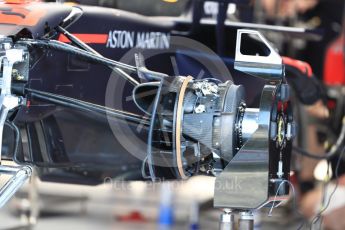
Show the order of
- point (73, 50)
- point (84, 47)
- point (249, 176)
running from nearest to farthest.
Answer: point (249, 176)
point (73, 50)
point (84, 47)

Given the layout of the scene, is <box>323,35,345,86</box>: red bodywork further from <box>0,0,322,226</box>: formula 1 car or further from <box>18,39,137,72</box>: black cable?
<box>18,39,137,72</box>: black cable

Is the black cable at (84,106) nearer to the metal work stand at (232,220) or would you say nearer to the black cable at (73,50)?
the black cable at (73,50)

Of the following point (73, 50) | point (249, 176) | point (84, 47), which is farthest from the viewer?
point (84, 47)

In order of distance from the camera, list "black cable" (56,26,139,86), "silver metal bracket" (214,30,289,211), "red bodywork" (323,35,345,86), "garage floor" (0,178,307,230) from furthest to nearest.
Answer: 1. "red bodywork" (323,35,345,86)
2. "garage floor" (0,178,307,230)
3. "black cable" (56,26,139,86)
4. "silver metal bracket" (214,30,289,211)

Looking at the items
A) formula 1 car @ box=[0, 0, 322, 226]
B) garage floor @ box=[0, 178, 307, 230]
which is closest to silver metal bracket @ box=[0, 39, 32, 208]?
formula 1 car @ box=[0, 0, 322, 226]

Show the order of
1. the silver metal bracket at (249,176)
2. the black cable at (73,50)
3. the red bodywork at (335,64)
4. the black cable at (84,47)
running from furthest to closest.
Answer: the red bodywork at (335,64)
the black cable at (84,47)
the black cable at (73,50)
the silver metal bracket at (249,176)

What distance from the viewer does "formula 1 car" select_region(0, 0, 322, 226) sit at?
9.70 feet

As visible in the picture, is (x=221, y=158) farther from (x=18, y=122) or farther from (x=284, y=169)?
(x=18, y=122)

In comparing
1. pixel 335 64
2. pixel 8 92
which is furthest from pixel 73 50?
pixel 335 64

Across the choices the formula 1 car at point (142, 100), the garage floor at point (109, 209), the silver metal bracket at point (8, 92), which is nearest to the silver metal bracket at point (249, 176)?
the formula 1 car at point (142, 100)

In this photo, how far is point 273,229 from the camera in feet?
18.5

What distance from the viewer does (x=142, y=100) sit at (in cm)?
319

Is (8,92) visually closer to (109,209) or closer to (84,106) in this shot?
(84,106)

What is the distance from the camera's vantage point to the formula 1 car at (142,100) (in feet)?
9.70
